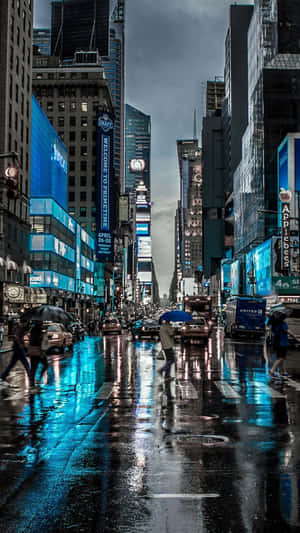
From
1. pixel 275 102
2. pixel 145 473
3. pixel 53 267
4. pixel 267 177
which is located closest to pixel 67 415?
pixel 145 473

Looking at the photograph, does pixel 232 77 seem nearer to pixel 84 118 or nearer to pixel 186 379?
pixel 84 118

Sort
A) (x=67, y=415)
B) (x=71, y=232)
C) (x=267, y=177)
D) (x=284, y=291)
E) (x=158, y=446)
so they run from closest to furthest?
(x=158, y=446) → (x=67, y=415) → (x=284, y=291) → (x=267, y=177) → (x=71, y=232)

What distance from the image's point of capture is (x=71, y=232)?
9600cm

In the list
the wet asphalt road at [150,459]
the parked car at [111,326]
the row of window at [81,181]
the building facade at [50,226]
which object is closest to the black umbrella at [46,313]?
the wet asphalt road at [150,459]

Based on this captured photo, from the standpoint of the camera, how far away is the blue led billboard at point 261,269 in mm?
75312

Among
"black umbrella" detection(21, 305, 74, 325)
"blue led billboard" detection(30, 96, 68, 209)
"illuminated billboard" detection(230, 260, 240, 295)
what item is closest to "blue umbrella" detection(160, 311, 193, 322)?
"black umbrella" detection(21, 305, 74, 325)

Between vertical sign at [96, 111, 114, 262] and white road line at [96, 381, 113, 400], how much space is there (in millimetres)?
102215

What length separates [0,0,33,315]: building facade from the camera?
58281mm

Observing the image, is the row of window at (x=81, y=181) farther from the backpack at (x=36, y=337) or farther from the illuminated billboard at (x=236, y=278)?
the backpack at (x=36, y=337)

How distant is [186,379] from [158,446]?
9.90 metres

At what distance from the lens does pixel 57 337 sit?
100ft

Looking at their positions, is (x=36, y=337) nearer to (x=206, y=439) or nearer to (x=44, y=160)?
(x=206, y=439)

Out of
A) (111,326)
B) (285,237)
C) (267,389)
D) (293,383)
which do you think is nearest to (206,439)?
(267,389)

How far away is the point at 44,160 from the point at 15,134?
68.4ft
